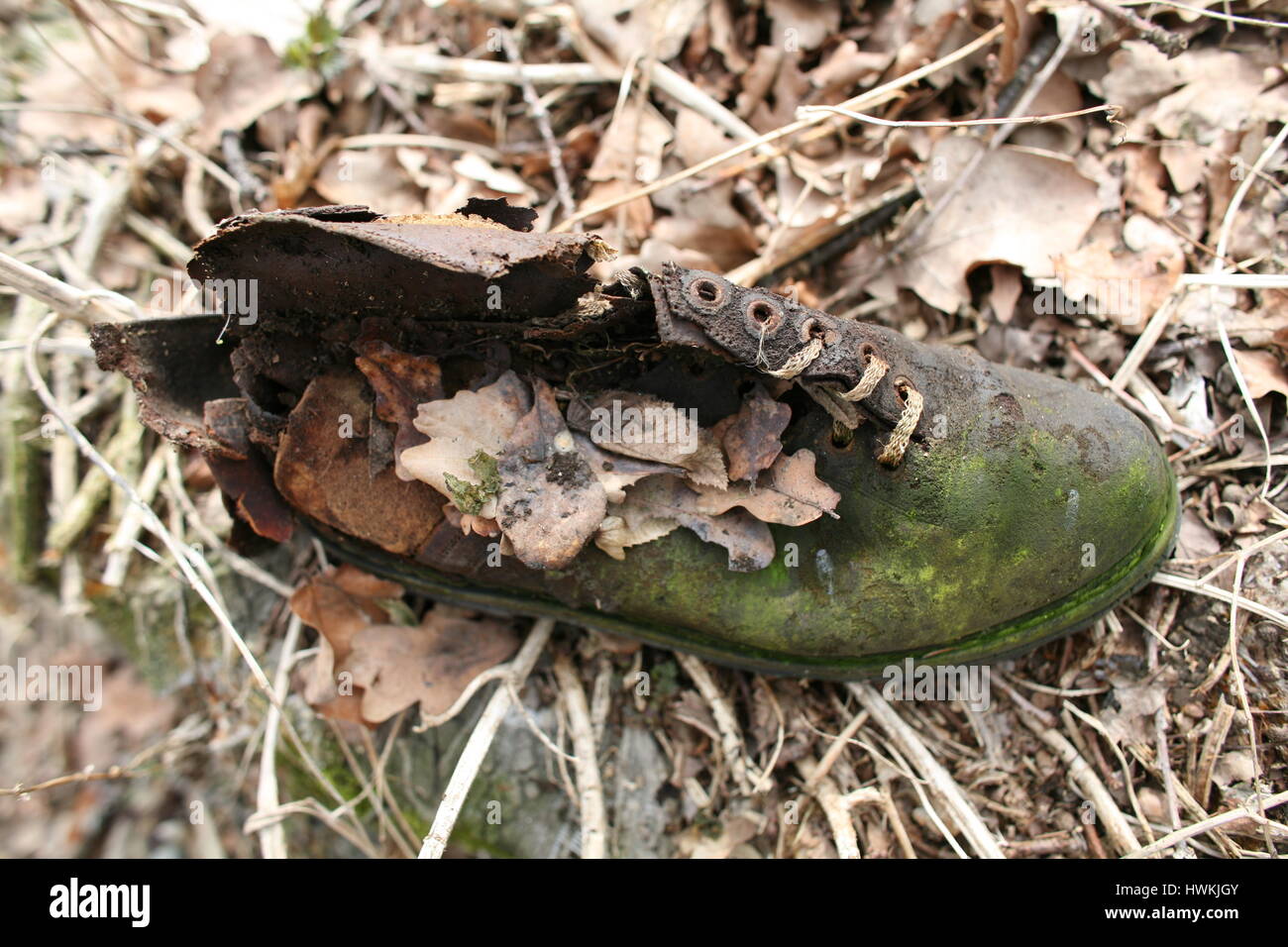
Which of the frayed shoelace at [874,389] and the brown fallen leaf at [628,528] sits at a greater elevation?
the frayed shoelace at [874,389]

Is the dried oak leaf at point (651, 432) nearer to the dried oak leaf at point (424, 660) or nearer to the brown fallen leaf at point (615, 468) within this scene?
the brown fallen leaf at point (615, 468)

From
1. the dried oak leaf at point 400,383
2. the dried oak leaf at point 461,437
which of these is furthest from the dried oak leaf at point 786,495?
the dried oak leaf at point 400,383

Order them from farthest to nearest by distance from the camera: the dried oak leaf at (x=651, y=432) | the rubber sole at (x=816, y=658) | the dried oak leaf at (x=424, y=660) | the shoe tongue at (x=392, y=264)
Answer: the dried oak leaf at (x=424, y=660), the rubber sole at (x=816, y=658), the dried oak leaf at (x=651, y=432), the shoe tongue at (x=392, y=264)

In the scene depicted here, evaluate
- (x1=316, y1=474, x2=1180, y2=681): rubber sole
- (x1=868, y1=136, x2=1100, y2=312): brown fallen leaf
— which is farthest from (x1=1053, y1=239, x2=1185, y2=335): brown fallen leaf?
(x1=316, y1=474, x2=1180, y2=681): rubber sole

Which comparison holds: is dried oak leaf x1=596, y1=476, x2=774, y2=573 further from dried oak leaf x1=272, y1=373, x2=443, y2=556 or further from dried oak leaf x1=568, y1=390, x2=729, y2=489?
dried oak leaf x1=272, y1=373, x2=443, y2=556

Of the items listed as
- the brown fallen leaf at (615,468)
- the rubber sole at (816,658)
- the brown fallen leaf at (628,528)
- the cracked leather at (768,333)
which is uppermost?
the cracked leather at (768,333)
